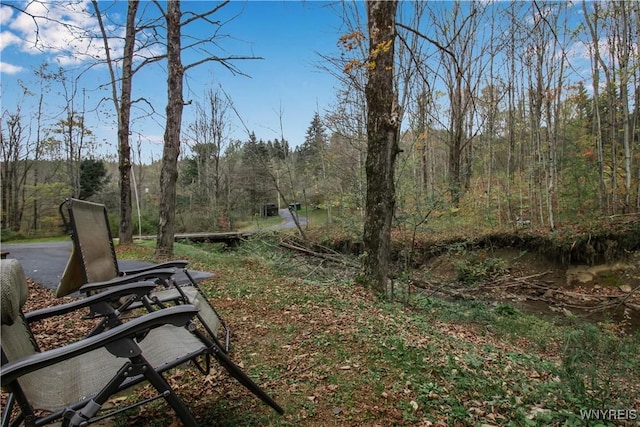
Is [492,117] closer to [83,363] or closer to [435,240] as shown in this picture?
[435,240]

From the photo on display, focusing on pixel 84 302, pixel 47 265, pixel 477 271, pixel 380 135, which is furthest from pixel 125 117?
pixel 477 271

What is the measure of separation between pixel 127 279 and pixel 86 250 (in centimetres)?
42

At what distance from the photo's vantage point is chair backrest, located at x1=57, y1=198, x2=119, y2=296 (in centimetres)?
243

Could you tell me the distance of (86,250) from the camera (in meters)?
2.52

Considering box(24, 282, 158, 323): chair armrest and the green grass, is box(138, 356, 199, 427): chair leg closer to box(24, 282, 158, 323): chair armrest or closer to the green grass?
the green grass

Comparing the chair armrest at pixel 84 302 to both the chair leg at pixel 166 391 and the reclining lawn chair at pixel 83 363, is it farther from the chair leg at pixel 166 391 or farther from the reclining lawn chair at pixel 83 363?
the chair leg at pixel 166 391

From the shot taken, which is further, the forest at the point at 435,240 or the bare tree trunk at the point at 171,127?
the bare tree trunk at the point at 171,127

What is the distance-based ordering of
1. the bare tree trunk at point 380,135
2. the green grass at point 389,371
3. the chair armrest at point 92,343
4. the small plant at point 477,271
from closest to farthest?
the chair armrest at point 92,343
the green grass at point 389,371
the bare tree trunk at point 380,135
the small plant at point 477,271

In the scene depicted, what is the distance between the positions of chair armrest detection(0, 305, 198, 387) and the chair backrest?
4.00 ft

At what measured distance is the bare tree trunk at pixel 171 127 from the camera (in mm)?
7297

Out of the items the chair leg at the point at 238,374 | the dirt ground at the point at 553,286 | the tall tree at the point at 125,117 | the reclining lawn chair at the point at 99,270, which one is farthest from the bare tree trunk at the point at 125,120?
the chair leg at the point at 238,374

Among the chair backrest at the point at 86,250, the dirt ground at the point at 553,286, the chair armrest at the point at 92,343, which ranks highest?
the chair backrest at the point at 86,250

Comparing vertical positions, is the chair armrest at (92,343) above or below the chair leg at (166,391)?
above

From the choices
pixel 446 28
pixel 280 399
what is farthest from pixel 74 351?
pixel 446 28
